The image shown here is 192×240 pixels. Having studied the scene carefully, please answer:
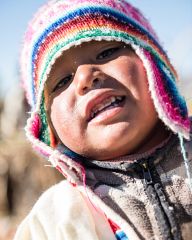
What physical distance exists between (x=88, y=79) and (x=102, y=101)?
0.07 metres

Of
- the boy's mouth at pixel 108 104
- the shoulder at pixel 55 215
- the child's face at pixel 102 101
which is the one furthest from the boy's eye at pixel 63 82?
the shoulder at pixel 55 215

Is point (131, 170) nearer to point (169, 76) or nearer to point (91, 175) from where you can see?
point (91, 175)

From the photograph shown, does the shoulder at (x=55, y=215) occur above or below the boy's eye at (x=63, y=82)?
below

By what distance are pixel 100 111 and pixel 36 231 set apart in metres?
0.36

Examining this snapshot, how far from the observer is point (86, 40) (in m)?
1.20

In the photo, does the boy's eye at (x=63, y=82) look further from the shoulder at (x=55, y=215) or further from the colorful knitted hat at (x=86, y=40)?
the shoulder at (x=55, y=215)

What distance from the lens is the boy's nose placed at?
1.14 m

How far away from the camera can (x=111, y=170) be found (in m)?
1.19

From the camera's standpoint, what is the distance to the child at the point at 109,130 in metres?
1.11

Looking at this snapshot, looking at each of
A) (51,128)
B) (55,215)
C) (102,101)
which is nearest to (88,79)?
(102,101)

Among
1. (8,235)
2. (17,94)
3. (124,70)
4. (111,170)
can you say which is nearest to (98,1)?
(124,70)

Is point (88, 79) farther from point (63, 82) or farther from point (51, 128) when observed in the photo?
point (51, 128)

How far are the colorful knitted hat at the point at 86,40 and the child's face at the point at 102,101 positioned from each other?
0.09 ft

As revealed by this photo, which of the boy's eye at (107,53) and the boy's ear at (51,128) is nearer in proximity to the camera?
the boy's eye at (107,53)
